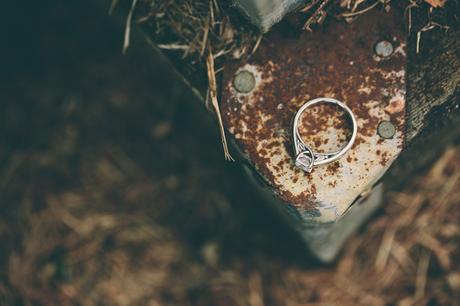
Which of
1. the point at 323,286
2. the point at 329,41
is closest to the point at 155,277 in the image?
the point at 323,286

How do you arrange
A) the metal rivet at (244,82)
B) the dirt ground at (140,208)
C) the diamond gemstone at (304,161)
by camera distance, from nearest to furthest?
the diamond gemstone at (304,161) < the metal rivet at (244,82) < the dirt ground at (140,208)

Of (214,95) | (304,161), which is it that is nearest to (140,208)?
(214,95)

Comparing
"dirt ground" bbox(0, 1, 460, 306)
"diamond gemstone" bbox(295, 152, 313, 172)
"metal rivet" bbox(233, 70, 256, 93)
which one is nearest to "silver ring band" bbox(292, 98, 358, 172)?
"diamond gemstone" bbox(295, 152, 313, 172)

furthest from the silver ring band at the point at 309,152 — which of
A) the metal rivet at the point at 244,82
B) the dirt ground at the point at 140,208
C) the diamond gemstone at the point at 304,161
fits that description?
the dirt ground at the point at 140,208

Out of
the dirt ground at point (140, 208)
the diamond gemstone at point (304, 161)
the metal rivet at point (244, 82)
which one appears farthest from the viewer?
the dirt ground at point (140, 208)

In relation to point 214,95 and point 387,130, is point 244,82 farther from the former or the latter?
point 387,130

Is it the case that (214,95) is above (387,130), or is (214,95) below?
above

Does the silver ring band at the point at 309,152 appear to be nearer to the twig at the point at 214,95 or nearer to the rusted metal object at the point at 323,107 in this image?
the rusted metal object at the point at 323,107

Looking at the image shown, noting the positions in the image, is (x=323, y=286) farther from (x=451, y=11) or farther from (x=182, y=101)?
(x=451, y=11)
